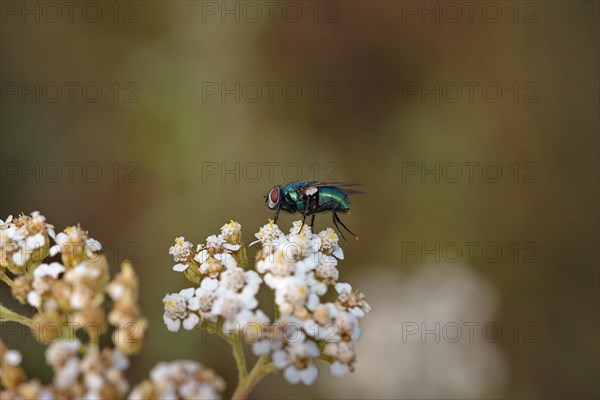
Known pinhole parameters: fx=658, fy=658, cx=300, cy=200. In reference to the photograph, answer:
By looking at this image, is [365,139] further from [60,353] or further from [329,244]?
[60,353]

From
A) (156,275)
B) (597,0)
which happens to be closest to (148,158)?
(156,275)

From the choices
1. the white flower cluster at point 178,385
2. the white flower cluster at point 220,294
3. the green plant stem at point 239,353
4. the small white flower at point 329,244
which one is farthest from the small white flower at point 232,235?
the white flower cluster at point 178,385

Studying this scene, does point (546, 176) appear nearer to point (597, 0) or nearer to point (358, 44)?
point (597, 0)

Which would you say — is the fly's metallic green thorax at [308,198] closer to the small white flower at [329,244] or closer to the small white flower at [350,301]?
the small white flower at [329,244]

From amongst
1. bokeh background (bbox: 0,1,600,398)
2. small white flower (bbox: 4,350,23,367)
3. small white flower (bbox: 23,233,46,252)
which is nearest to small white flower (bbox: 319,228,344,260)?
small white flower (bbox: 23,233,46,252)

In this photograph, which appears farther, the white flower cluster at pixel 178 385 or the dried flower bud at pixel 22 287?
the dried flower bud at pixel 22 287

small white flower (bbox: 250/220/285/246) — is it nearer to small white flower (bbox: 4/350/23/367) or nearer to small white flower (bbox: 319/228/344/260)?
small white flower (bbox: 319/228/344/260)

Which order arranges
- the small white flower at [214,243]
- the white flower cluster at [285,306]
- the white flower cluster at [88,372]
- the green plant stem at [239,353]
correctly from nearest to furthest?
the white flower cluster at [88,372] < the white flower cluster at [285,306] < the green plant stem at [239,353] < the small white flower at [214,243]
